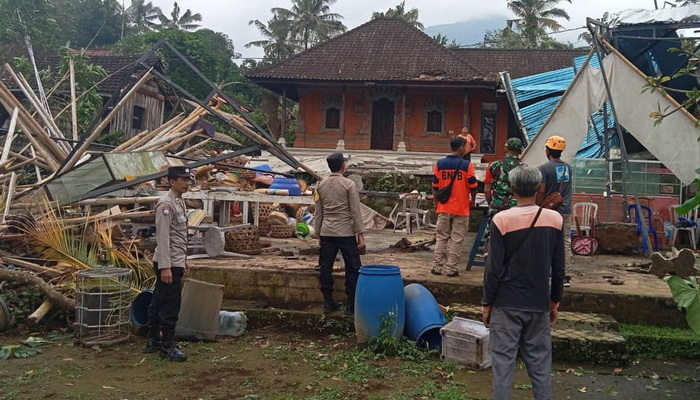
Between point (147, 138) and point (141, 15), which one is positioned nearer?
point (147, 138)

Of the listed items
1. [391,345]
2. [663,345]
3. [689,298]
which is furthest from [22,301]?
[663,345]

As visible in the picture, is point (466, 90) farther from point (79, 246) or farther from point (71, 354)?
point (71, 354)

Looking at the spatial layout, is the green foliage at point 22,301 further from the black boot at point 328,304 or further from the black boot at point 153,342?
the black boot at point 328,304

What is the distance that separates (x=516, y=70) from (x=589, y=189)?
1287cm

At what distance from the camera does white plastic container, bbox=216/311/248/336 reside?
6059 millimetres

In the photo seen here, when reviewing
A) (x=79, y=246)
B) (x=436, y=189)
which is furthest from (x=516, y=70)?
(x=79, y=246)

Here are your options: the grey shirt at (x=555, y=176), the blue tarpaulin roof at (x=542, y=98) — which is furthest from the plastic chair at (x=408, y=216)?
the grey shirt at (x=555, y=176)

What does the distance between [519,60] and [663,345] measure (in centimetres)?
2022

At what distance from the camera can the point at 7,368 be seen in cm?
502

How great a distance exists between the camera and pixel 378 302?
5.41 m

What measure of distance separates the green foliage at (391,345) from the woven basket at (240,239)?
10.6 feet

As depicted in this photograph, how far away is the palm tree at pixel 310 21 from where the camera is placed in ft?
133

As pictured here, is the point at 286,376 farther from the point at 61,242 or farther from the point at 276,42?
the point at 276,42

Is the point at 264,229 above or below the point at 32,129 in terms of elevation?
below
